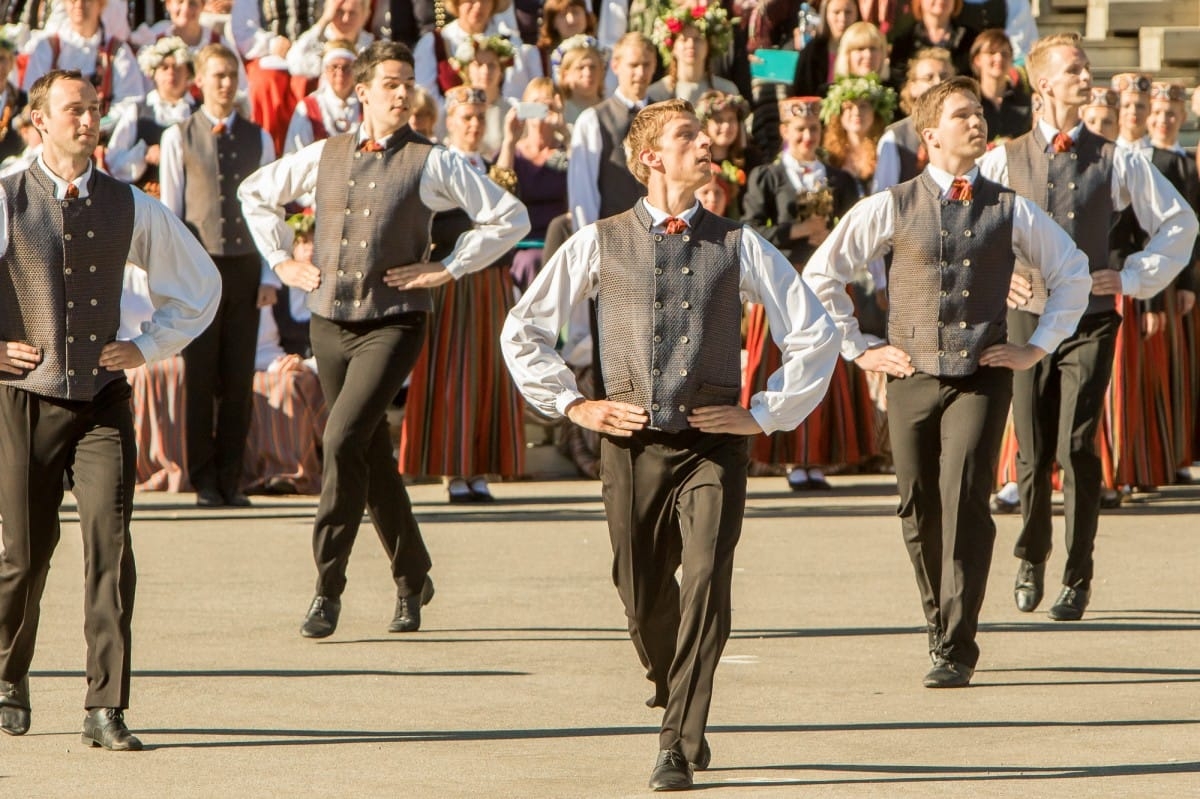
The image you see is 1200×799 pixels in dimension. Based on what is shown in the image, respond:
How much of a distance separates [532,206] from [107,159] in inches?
88.1

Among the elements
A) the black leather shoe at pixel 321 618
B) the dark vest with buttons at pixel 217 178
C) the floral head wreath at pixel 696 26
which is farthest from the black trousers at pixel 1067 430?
the floral head wreath at pixel 696 26

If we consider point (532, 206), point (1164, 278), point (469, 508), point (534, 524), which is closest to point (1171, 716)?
point (1164, 278)

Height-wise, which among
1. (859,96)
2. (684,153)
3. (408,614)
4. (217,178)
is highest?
(859,96)

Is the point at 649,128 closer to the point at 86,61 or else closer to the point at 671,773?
the point at 671,773

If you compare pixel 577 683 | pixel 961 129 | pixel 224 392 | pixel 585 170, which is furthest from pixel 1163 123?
pixel 577 683

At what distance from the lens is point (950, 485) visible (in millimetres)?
7164

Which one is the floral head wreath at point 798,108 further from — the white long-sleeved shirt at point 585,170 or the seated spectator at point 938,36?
the seated spectator at point 938,36

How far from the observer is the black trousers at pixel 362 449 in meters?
7.96

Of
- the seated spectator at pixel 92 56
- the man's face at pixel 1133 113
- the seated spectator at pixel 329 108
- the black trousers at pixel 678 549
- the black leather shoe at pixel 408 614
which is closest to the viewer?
the black trousers at pixel 678 549

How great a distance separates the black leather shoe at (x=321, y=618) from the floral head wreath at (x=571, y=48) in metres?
5.91

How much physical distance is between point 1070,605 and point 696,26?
19.2 ft

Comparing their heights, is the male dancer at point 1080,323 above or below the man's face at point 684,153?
below

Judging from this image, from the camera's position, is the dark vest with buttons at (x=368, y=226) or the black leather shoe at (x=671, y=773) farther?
the dark vest with buttons at (x=368, y=226)

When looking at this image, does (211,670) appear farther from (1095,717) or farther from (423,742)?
(1095,717)
